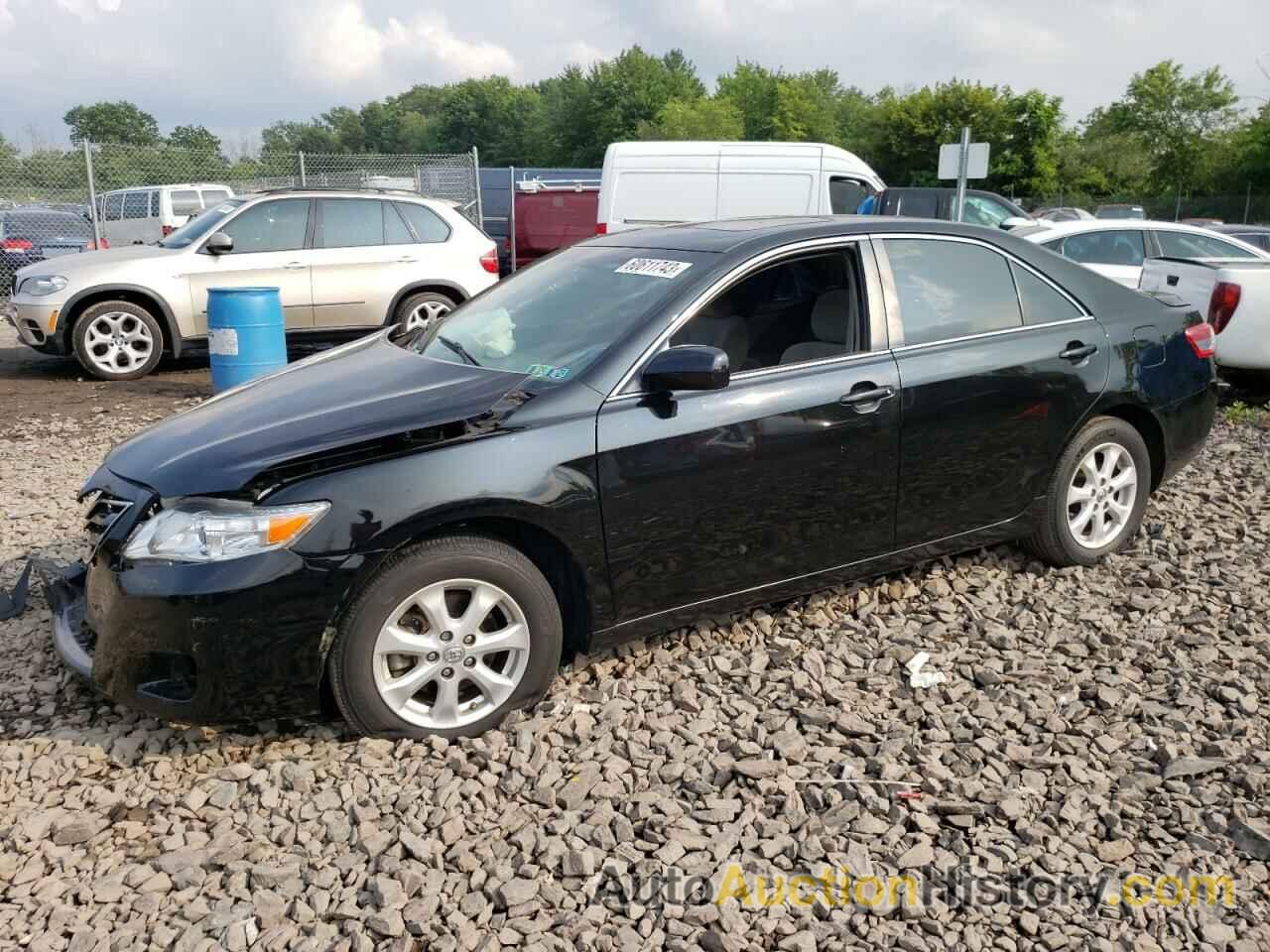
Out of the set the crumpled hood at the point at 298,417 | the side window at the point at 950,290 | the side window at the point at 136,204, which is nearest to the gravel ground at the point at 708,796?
the crumpled hood at the point at 298,417

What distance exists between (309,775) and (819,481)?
6.39 feet

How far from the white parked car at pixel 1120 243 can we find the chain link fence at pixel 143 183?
859 centimetres

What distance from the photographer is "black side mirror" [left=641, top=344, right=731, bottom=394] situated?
3.37m

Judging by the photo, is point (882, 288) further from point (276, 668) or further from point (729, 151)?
point (729, 151)

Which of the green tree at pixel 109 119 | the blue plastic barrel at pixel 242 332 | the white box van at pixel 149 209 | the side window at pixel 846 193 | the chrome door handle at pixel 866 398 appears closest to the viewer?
the chrome door handle at pixel 866 398

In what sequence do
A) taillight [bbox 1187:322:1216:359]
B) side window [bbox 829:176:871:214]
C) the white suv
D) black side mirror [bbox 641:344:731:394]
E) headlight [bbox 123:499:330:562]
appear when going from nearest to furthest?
1. headlight [bbox 123:499:330:562]
2. black side mirror [bbox 641:344:731:394]
3. taillight [bbox 1187:322:1216:359]
4. the white suv
5. side window [bbox 829:176:871:214]

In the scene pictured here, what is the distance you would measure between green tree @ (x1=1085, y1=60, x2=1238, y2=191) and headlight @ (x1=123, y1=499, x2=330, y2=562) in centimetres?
5875

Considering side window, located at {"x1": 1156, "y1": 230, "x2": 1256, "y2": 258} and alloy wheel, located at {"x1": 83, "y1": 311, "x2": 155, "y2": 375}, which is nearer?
alloy wheel, located at {"x1": 83, "y1": 311, "x2": 155, "y2": 375}

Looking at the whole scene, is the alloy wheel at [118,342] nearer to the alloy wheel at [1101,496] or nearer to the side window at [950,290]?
the side window at [950,290]

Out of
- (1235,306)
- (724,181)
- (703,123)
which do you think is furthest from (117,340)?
(703,123)

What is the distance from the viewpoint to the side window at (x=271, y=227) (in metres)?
10.2

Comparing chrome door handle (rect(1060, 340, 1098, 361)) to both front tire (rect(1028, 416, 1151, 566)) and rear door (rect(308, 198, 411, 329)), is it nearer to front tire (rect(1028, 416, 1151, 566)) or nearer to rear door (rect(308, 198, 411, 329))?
front tire (rect(1028, 416, 1151, 566))

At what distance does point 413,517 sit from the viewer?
3.08m

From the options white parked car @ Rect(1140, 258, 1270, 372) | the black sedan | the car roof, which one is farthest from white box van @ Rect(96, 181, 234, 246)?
the black sedan
